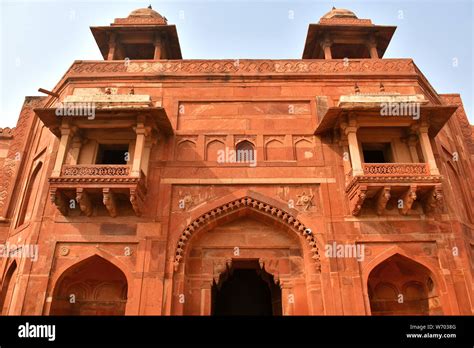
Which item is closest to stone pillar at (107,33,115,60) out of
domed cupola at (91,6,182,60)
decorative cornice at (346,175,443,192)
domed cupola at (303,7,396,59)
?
domed cupola at (91,6,182,60)

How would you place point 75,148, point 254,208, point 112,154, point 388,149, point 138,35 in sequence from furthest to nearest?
point 138,35 → point 112,154 → point 388,149 → point 75,148 → point 254,208

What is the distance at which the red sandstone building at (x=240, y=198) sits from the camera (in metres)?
8.57

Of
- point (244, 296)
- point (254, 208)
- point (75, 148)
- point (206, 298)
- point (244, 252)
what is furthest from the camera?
point (244, 296)

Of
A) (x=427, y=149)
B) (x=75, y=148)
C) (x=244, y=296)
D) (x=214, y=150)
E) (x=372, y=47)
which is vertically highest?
(x=372, y=47)

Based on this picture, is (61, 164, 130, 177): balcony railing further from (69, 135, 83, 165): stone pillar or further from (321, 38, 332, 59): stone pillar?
(321, 38, 332, 59): stone pillar

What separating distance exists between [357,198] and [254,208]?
2.26m

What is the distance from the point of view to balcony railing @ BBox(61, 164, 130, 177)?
346 inches

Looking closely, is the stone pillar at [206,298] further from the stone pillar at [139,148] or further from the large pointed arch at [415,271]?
the large pointed arch at [415,271]

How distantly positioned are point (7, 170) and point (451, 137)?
42.0 feet

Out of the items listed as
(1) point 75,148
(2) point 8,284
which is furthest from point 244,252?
(2) point 8,284

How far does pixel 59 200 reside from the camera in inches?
346

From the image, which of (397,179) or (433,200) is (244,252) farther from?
(433,200)
